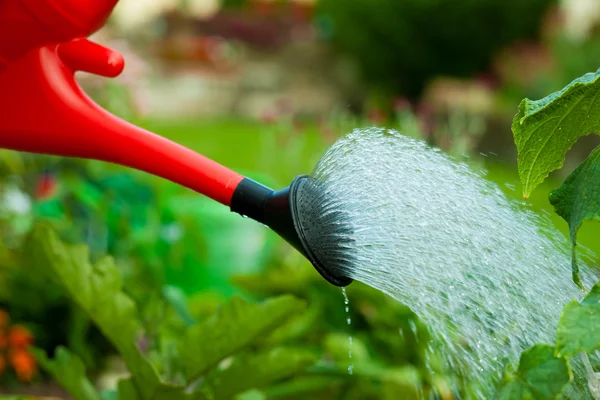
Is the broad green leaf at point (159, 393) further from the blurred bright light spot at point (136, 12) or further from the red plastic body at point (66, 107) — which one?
the blurred bright light spot at point (136, 12)

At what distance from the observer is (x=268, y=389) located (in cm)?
187

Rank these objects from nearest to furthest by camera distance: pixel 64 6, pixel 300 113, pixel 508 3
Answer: pixel 64 6, pixel 508 3, pixel 300 113

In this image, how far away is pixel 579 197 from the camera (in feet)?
2.84

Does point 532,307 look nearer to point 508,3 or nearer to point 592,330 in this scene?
point 592,330

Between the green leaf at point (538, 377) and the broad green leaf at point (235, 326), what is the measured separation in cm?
51

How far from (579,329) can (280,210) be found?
1.19ft

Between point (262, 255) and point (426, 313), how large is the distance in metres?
1.81

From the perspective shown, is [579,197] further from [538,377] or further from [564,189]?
[538,377]

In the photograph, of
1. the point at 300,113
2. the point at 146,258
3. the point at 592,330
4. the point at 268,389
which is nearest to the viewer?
the point at 592,330

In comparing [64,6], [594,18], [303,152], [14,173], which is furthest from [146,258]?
[594,18]

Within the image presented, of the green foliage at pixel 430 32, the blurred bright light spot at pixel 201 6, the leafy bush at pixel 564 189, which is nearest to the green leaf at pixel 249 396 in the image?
the leafy bush at pixel 564 189

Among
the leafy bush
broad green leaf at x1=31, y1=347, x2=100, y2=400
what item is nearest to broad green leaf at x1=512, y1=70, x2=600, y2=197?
the leafy bush

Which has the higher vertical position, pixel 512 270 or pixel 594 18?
pixel 512 270

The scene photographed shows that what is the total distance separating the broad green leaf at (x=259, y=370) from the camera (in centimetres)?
132
